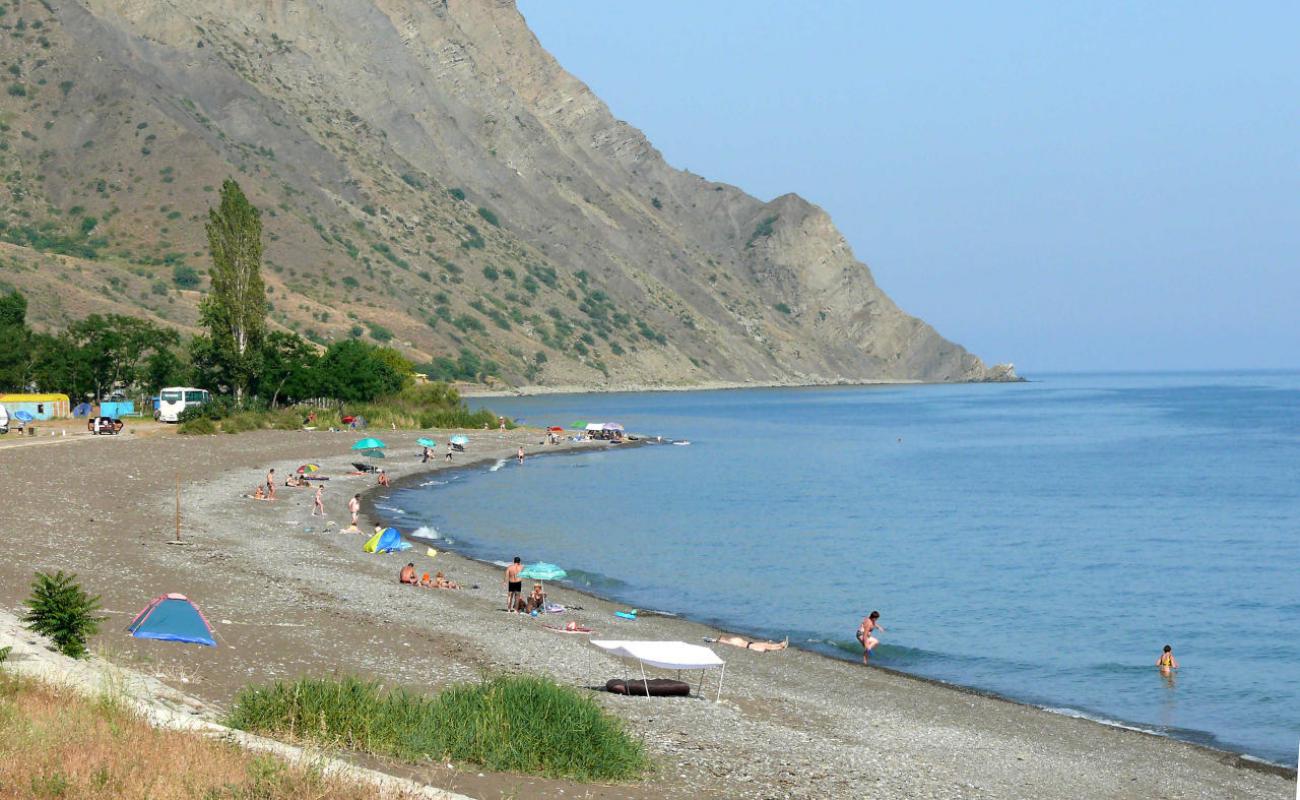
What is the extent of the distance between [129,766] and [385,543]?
1051 inches

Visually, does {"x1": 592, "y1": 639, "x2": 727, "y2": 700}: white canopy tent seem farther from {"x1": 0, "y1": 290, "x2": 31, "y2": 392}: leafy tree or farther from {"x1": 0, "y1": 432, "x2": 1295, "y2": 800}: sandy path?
{"x1": 0, "y1": 290, "x2": 31, "y2": 392}: leafy tree

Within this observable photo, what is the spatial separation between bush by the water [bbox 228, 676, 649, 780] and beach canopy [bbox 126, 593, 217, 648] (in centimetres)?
528

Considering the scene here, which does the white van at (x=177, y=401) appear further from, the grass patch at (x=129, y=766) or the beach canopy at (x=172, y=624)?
the grass patch at (x=129, y=766)

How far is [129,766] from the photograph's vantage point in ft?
38.4

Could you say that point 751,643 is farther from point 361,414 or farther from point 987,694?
point 361,414

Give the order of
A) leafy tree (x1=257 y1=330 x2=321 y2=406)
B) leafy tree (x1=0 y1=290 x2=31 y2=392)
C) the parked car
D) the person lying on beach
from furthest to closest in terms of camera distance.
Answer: leafy tree (x1=257 y1=330 x2=321 y2=406) < leafy tree (x1=0 y1=290 x2=31 y2=392) < the parked car < the person lying on beach

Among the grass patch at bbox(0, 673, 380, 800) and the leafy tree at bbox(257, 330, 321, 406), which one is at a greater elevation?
the leafy tree at bbox(257, 330, 321, 406)

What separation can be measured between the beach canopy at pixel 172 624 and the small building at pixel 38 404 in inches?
2306

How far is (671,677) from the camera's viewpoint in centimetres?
2325

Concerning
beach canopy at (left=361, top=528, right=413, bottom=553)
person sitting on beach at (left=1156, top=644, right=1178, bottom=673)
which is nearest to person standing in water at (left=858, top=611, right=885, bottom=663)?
person sitting on beach at (left=1156, top=644, right=1178, bottom=673)

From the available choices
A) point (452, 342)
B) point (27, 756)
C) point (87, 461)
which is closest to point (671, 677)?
point (27, 756)

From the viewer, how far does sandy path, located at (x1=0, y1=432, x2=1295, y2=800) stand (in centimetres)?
1756

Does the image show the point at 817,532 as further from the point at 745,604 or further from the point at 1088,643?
the point at 1088,643

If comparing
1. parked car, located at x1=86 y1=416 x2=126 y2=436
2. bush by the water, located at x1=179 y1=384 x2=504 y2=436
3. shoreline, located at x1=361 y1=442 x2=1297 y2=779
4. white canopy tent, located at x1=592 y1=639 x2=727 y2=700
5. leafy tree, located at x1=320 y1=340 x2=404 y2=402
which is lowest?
shoreline, located at x1=361 y1=442 x2=1297 y2=779
